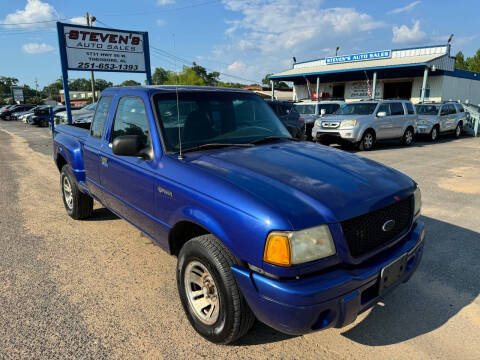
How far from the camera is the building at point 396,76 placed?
2469 centimetres

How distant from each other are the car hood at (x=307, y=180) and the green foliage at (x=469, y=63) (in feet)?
175

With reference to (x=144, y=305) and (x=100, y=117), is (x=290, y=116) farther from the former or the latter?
(x=144, y=305)

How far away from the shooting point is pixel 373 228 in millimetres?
2299

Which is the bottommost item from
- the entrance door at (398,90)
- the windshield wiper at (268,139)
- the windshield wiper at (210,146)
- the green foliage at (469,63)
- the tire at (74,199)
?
the tire at (74,199)

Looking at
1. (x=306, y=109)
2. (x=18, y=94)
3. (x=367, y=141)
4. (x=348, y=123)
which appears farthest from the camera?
(x=18, y=94)

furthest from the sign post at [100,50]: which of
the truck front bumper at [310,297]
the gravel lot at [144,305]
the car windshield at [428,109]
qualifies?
the car windshield at [428,109]

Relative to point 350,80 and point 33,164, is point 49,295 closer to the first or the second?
point 33,164

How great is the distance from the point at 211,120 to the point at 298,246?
172 cm

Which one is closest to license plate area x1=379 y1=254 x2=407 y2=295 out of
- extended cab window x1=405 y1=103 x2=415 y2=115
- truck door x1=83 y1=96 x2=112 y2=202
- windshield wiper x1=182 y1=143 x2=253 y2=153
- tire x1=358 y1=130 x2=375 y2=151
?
windshield wiper x1=182 y1=143 x2=253 y2=153

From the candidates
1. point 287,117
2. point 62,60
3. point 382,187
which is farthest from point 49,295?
point 287,117

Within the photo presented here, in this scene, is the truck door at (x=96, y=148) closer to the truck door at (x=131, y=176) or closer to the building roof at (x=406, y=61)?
the truck door at (x=131, y=176)

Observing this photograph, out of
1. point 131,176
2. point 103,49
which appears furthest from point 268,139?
point 103,49

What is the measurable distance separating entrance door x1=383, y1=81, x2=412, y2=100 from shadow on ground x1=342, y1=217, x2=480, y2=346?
26.8m

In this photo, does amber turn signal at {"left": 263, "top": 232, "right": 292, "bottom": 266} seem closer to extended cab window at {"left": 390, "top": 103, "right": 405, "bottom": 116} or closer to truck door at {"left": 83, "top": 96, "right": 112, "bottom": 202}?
truck door at {"left": 83, "top": 96, "right": 112, "bottom": 202}
